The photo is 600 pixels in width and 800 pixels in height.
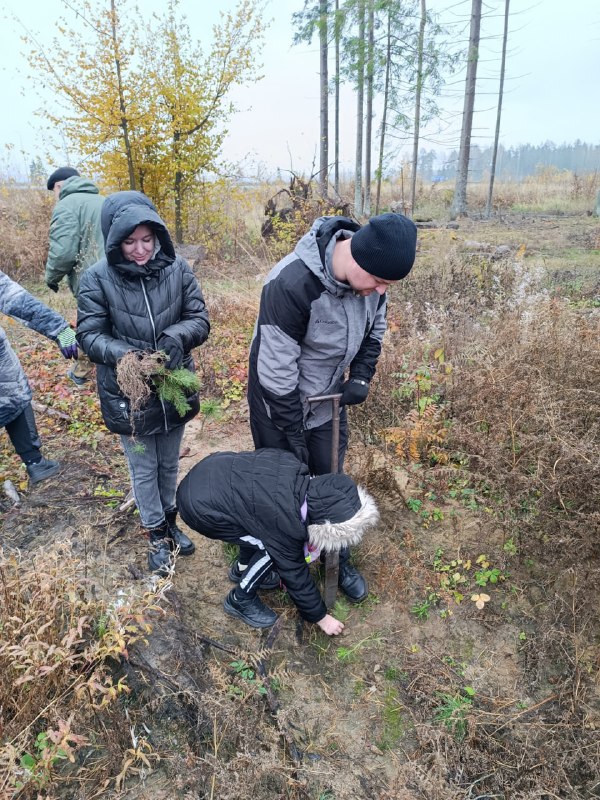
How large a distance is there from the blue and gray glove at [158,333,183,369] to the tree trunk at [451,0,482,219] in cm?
1469

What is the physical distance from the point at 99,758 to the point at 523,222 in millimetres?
16141

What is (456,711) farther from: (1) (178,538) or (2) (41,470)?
(2) (41,470)

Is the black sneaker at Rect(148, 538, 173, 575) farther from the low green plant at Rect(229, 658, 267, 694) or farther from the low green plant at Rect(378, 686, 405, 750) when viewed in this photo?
the low green plant at Rect(378, 686, 405, 750)

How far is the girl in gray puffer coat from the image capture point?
9.43 ft

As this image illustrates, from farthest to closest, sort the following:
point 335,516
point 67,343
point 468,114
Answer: point 468,114 → point 67,343 → point 335,516

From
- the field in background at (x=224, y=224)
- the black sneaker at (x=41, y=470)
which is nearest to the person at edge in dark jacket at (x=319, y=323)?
the black sneaker at (x=41, y=470)

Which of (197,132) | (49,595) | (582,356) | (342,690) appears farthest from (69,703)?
(197,132)

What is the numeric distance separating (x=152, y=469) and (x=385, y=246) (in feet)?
5.28

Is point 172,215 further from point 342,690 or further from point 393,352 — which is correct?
point 342,690

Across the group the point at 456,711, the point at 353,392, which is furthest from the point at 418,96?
the point at 456,711

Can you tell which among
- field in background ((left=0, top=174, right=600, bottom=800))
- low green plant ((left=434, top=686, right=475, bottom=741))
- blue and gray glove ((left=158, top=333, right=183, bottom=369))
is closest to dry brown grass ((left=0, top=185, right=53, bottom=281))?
field in background ((left=0, top=174, right=600, bottom=800))

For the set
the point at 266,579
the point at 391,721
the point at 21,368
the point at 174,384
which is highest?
the point at 174,384

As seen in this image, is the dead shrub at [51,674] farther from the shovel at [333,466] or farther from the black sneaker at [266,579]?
the shovel at [333,466]

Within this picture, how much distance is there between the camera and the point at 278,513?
2.15 m
